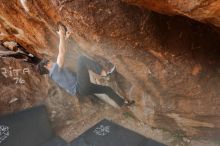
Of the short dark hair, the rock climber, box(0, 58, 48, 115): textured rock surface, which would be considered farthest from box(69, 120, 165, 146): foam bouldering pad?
the short dark hair

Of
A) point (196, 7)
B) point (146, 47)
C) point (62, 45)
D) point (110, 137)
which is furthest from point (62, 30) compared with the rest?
point (110, 137)

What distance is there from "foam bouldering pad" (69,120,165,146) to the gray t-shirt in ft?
4.54

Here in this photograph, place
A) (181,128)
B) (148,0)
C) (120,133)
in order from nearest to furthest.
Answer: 1. (148,0)
2. (181,128)
3. (120,133)

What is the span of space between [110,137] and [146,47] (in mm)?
2539

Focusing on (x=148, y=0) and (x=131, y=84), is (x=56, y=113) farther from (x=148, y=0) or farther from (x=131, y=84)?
(x=148, y=0)

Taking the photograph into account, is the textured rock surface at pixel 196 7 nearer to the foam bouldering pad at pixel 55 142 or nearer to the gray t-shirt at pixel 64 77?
the gray t-shirt at pixel 64 77

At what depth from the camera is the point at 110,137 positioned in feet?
17.1

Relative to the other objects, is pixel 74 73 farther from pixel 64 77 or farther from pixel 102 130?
pixel 102 130

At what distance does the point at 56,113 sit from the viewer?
19.4ft

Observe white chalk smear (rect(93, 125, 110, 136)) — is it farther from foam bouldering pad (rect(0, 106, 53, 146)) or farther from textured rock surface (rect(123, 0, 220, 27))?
textured rock surface (rect(123, 0, 220, 27))

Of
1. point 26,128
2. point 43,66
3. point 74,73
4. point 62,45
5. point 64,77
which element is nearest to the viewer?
point 62,45

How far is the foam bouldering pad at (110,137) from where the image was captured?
503cm

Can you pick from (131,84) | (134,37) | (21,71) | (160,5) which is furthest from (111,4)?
(21,71)

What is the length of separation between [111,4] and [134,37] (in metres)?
0.54
